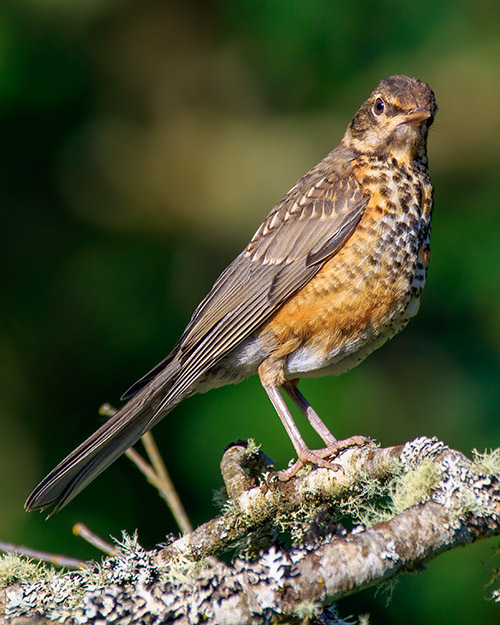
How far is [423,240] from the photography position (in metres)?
2.98

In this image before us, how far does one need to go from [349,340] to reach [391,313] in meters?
0.18

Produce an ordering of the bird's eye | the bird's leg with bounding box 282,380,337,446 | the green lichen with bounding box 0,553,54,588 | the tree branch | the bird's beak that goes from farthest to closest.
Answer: the bird's leg with bounding box 282,380,337,446 < the bird's eye < the bird's beak < the green lichen with bounding box 0,553,54,588 < the tree branch

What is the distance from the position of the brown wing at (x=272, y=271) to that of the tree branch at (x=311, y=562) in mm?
890

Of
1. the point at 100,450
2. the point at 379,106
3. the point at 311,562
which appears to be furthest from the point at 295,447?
the point at 379,106

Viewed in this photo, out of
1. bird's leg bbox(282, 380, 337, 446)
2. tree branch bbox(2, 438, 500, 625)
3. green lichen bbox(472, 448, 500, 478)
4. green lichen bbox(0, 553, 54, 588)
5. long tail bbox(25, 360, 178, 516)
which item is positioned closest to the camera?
tree branch bbox(2, 438, 500, 625)

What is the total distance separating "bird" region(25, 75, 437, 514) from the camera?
2.84 metres

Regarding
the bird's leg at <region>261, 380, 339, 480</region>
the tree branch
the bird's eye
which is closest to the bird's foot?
the bird's leg at <region>261, 380, 339, 480</region>

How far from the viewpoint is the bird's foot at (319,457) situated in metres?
2.41

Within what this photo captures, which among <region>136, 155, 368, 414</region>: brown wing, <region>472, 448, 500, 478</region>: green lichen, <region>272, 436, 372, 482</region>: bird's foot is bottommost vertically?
<region>472, 448, 500, 478</region>: green lichen

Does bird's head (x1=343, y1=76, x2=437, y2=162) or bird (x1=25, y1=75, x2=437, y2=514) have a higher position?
bird's head (x1=343, y1=76, x2=437, y2=162)

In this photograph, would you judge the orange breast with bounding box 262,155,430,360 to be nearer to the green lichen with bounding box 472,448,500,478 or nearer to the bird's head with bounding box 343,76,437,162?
the bird's head with bounding box 343,76,437,162

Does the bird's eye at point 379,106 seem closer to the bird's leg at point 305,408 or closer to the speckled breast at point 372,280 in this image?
the speckled breast at point 372,280

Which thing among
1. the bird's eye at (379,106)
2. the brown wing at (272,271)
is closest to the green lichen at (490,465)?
the brown wing at (272,271)

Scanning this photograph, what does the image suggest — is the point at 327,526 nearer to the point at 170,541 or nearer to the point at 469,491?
the point at 170,541
